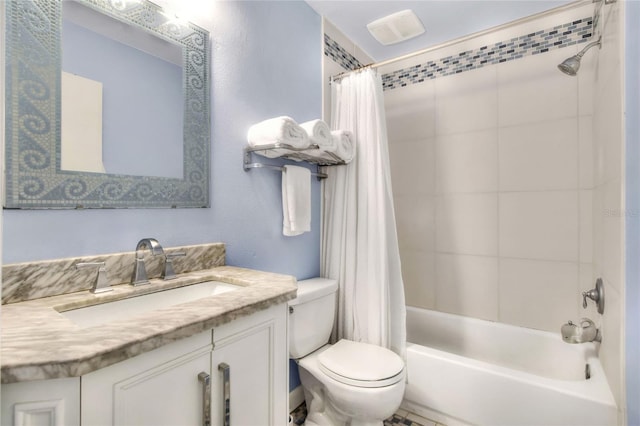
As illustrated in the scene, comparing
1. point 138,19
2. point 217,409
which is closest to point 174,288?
point 217,409

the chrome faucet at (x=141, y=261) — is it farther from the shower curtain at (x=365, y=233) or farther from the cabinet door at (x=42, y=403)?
the shower curtain at (x=365, y=233)

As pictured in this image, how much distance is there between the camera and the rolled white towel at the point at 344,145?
1.83m

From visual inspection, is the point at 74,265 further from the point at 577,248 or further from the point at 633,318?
the point at 577,248

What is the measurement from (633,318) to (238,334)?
1.26 metres

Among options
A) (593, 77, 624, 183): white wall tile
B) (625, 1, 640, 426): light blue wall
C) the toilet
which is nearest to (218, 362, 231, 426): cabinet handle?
the toilet

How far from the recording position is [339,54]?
2.29 metres

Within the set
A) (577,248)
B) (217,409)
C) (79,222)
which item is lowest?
(217,409)

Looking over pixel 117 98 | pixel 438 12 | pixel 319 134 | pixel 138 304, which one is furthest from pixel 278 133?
pixel 438 12

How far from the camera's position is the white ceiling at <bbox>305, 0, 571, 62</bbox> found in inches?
77.2

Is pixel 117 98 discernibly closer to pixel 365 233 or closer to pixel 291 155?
pixel 291 155

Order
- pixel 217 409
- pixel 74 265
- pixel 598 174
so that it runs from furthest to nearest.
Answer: pixel 598 174
pixel 74 265
pixel 217 409

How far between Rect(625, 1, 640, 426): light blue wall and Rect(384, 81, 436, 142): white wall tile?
1329mm

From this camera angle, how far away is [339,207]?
201 cm

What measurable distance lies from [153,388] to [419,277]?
2137mm
